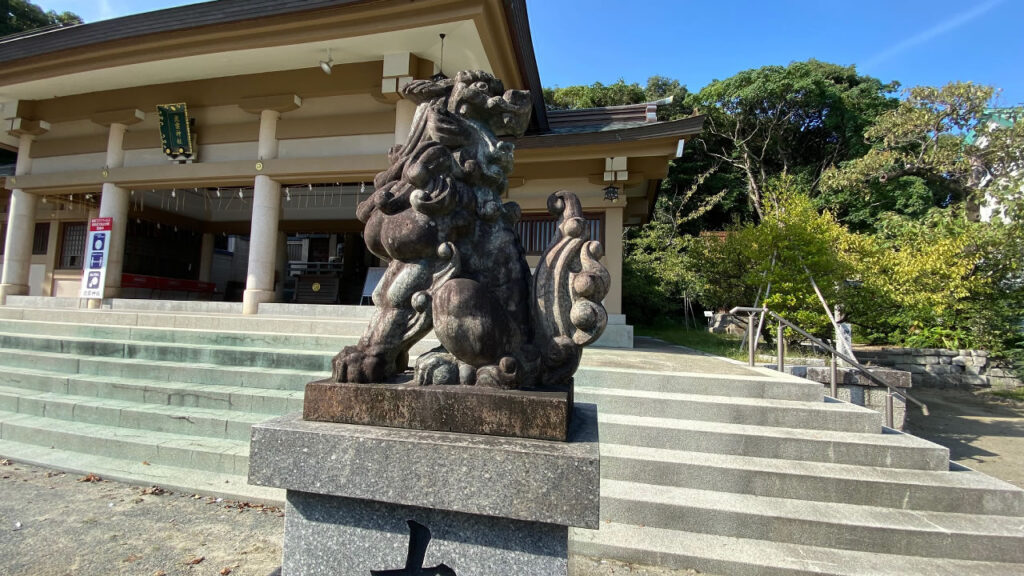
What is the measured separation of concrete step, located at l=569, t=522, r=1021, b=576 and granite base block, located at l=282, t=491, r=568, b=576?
46.8 inches

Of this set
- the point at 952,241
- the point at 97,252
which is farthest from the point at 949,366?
the point at 97,252

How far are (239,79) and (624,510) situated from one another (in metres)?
8.74

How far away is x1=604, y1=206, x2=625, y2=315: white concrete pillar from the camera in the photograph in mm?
7906

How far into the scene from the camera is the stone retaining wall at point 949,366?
10.5 metres

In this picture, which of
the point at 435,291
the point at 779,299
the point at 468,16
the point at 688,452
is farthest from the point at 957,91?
the point at 435,291

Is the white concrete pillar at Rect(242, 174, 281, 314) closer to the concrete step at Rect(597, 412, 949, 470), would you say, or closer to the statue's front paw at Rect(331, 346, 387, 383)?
the concrete step at Rect(597, 412, 949, 470)

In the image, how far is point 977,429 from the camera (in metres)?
6.96

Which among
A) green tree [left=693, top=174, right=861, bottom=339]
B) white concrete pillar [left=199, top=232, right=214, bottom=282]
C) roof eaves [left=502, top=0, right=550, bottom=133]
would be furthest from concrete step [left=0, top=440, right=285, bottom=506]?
white concrete pillar [left=199, top=232, right=214, bottom=282]

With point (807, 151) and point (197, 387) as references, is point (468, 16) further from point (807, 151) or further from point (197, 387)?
point (807, 151)

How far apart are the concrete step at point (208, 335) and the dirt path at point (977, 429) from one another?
23.8ft

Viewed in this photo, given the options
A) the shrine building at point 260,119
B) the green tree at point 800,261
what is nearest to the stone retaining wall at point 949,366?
the green tree at point 800,261

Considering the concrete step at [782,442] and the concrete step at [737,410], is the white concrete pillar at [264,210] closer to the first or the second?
the concrete step at [737,410]

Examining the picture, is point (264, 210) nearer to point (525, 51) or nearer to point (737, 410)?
point (525, 51)

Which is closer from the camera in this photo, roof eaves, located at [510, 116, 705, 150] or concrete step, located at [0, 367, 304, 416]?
concrete step, located at [0, 367, 304, 416]
